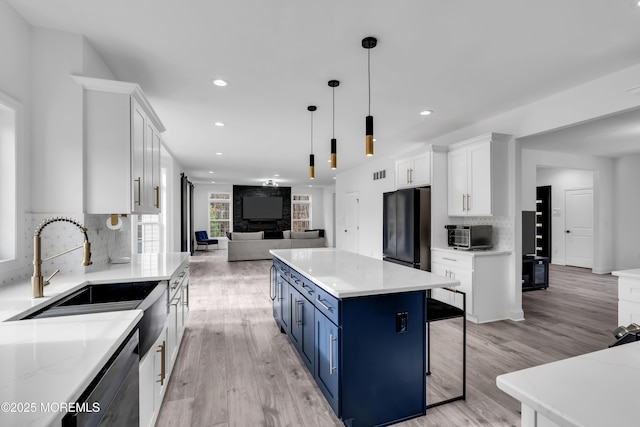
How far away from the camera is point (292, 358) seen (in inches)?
113

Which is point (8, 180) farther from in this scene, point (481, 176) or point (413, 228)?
point (481, 176)

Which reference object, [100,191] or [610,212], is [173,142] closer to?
[100,191]

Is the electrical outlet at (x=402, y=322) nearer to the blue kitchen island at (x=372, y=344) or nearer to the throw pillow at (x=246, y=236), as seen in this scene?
the blue kitchen island at (x=372, y=344)

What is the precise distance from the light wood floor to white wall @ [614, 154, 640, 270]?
7.83 feet

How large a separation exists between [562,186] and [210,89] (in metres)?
8.67

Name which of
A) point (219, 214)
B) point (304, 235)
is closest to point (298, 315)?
point (304, 235)

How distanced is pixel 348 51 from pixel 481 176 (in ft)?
8.17

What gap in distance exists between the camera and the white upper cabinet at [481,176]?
3875 mm

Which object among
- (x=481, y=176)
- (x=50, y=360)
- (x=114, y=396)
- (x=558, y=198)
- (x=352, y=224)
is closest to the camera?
(x=50, y=360)

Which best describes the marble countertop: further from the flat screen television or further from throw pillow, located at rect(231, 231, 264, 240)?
the flat screen television

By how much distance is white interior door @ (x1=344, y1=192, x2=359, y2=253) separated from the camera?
855 cm

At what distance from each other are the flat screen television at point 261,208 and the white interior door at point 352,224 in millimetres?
4501

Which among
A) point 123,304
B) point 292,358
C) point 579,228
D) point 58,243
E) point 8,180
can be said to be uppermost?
point 8,180

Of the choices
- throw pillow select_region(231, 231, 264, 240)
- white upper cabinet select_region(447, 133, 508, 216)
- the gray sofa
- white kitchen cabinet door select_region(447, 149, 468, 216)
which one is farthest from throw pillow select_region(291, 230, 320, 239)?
white upper cabinet select_region(447, 133, 508, 216)
